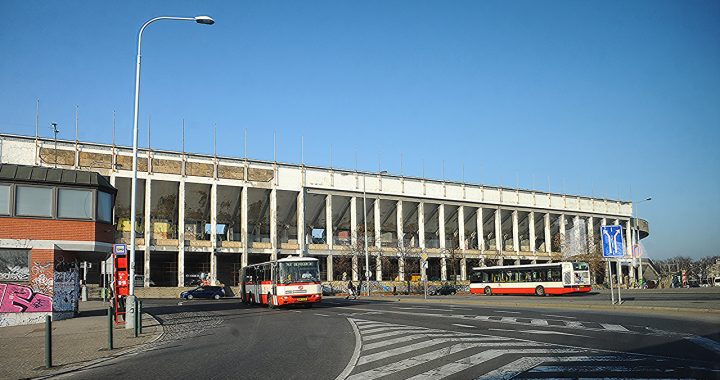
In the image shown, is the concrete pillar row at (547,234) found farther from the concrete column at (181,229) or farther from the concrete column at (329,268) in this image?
the concrete column at (181,229)

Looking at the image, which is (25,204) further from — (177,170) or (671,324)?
(177,170)

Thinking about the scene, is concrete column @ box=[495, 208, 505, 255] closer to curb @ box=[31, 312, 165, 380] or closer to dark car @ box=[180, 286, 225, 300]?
dark car @ box=[180, 286, 225, 300]

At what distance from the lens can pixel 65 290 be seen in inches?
1038

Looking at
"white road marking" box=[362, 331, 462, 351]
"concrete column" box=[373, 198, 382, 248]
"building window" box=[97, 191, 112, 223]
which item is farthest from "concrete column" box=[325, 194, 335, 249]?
"white road marking" box=[362, 331, 462, 351]

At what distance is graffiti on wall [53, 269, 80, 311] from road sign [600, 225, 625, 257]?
25967mm

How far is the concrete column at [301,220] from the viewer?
77.9 m

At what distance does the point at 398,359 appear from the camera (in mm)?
12734

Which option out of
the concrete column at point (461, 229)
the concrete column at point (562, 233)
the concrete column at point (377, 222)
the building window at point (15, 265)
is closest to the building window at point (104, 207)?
the building window at point (15, 265)

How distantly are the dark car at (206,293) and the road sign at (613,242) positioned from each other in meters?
41.9

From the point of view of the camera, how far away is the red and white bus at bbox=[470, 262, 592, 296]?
48.5 m

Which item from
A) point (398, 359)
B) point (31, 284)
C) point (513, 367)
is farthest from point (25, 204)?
point (513, 367)

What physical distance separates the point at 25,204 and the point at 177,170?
47.3m

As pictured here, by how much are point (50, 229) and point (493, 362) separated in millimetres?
20560

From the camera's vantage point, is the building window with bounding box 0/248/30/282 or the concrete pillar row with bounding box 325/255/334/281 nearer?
the building window with bounding box 0/248/30/282
